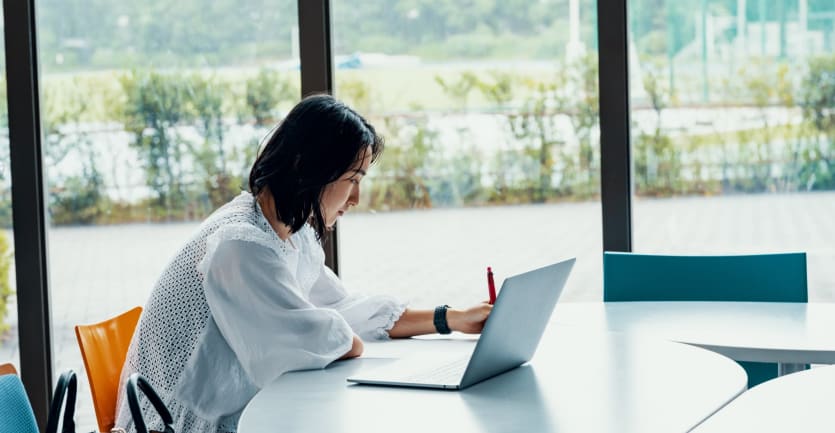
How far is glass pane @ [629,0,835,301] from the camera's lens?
3.28 metres

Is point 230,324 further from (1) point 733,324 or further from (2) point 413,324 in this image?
(1) point 733,324

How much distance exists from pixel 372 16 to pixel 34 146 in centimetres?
133

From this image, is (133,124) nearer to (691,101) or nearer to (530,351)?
(691,101)

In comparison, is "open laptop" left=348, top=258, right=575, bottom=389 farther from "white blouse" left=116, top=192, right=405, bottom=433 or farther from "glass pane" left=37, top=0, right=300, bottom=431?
"glass pane" left=37, top=0, right=300, bottom=431

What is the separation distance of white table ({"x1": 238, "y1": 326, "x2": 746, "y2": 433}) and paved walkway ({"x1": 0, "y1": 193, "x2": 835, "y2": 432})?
152 cm

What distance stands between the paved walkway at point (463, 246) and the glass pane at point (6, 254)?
1 centimetres

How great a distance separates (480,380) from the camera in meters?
1.73

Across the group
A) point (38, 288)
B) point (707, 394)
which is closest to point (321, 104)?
point (707, 394)

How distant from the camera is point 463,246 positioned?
3.64m

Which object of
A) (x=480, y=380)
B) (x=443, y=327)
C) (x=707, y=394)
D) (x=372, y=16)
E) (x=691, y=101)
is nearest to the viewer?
(x=707, y=394)

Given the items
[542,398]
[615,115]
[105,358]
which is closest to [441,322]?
[542,398]

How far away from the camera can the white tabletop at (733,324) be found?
6.46ft

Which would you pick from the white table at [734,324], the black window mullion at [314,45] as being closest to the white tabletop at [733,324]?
the white table at [734,324]

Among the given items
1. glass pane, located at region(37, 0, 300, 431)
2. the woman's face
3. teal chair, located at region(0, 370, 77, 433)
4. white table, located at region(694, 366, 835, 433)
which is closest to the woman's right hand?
the woman's face
